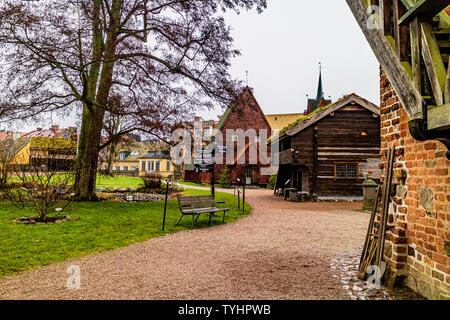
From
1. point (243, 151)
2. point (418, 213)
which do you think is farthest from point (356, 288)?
point (243, 151)

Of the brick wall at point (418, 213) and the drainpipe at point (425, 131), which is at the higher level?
the drainpipe at point (425, 131)

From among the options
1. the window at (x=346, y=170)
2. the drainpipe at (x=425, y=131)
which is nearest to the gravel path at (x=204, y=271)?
the drainpipe at (x=425, y=131)

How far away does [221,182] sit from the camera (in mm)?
33656

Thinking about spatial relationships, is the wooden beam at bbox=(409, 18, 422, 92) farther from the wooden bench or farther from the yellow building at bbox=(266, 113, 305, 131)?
the yellow building at bbox=(266, 113, 305, 131)

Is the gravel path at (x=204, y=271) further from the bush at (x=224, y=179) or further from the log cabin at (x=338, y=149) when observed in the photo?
the bush at (x=224, y=179)

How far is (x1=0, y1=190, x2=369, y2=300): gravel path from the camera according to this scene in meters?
3.99

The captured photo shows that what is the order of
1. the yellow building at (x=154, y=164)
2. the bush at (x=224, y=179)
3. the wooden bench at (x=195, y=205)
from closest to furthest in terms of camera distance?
1. the wooden bench at (x=195, y=205)
2. the bush at (x=224, y=179)
3. the yellow building at (x=154, y=164)

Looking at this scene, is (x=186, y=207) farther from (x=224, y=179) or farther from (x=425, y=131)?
(x=224, y=179)

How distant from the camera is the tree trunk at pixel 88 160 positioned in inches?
547

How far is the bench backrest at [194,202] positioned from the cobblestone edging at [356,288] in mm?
4994

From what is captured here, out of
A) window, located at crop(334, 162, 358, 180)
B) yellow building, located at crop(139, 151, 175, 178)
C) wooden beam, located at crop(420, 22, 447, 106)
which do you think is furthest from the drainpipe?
yellow building, located at crop(139, 151, 175, 178)

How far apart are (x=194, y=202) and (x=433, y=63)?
8.04 metres

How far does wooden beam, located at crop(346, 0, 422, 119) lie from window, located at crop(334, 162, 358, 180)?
54.4 feet
